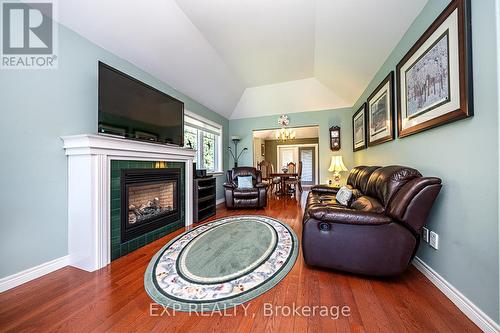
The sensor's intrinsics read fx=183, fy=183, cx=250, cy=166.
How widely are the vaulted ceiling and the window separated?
538 millimetres

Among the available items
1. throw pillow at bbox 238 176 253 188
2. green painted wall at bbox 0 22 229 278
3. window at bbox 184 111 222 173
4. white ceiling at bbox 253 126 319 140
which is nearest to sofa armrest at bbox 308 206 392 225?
green painted wall at bbox 0 22 229 278

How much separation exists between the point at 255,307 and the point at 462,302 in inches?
53.7

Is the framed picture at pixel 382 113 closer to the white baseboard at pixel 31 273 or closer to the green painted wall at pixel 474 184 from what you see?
the green painted wall at pixel 474 184

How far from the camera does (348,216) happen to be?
1506 mm

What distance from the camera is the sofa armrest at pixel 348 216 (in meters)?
1.45

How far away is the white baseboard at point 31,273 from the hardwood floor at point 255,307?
0.15ft

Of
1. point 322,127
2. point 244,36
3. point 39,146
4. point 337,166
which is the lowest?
point 337,166

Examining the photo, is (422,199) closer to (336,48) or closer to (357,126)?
(336,48)

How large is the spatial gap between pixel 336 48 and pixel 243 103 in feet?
9.54

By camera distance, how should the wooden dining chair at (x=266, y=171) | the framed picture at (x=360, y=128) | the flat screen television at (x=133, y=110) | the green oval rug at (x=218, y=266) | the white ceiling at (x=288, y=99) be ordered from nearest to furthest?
the green oval rug at (x=218, y=266) → the flat screen television at (x=133, y=110) → the framed picture at (x=360, y=128) → the white ceiling at (x=288, y=99) → the wooden dining chair at (x=266, y=171)

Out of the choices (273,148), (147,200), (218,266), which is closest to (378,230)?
(218,266)

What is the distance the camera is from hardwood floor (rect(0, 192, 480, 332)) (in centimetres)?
111

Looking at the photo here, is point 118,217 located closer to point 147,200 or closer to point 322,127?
point 147,200

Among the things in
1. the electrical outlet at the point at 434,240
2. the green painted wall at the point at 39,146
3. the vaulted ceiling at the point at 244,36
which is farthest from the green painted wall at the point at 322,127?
the green painted wall at the point at 39,146
